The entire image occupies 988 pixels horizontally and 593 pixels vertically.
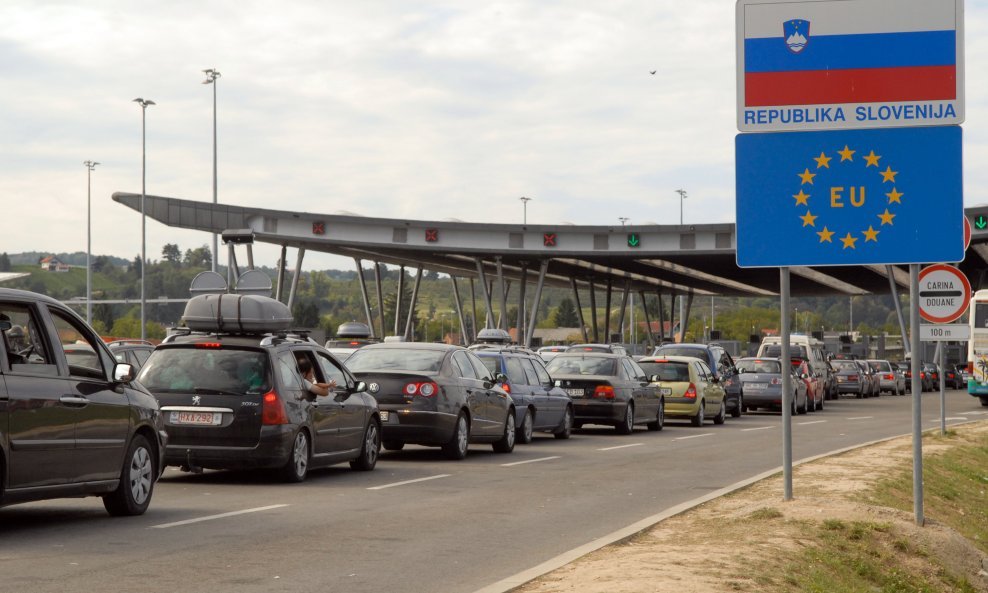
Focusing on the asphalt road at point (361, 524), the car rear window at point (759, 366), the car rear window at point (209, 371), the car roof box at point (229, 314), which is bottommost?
the asphalt road at point (361, 524)

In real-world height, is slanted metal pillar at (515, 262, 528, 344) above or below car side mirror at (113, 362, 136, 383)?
above

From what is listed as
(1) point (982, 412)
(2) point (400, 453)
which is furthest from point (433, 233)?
(2) point (400, 453)

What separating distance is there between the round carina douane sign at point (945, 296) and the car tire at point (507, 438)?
6774mm

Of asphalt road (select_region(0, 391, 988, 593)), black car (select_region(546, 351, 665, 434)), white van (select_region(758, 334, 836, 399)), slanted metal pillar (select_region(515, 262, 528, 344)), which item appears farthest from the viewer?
slanted metal pillar (select_region(515, 262, 528, 344))

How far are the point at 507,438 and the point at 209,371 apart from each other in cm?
712

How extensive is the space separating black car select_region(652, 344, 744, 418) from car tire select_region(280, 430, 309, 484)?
2054 centimetres

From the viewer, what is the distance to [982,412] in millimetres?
40625

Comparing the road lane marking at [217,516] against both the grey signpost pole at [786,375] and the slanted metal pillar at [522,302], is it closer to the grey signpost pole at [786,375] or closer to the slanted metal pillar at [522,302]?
the grey signpost pole at [786,375]

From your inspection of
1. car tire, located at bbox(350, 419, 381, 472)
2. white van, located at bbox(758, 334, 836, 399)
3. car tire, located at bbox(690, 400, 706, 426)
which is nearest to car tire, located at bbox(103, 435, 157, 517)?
car tire, located at bbox(350, 419, 381, 472)

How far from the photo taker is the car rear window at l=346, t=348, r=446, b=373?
19.4m

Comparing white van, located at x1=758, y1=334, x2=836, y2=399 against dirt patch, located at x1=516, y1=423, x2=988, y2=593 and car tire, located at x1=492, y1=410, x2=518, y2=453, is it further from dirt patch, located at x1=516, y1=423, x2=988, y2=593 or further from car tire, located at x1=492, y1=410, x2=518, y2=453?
dirt patch, located at x1=516, y1=423, x2=988, y2=593

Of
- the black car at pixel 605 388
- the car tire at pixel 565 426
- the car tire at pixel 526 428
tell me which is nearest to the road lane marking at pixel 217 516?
the car tire at pixel 526 428

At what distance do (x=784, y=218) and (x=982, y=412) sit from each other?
30.9m

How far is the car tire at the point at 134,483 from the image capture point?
39.2 feet
